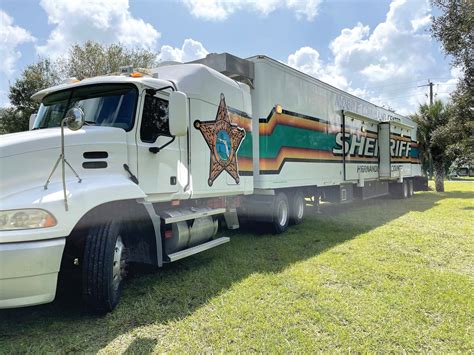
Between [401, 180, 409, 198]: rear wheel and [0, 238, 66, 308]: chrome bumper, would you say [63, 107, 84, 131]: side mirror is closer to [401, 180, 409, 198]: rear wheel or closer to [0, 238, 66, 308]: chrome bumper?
[0, 238, 66, 308]: chrome bumper

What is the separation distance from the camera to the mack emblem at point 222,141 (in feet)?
19.0

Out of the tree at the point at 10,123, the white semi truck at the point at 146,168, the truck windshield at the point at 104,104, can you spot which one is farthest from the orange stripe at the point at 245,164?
the tree at the point at 10,123

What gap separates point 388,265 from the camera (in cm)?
541

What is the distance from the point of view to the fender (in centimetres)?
312

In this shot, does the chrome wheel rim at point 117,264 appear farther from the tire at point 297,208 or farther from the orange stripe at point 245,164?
the tire at point 297,208

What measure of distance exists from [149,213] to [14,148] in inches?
62.3

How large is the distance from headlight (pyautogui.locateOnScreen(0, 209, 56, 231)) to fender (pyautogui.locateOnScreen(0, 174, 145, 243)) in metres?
0.04

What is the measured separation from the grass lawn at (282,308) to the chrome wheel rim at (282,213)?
4.98ft

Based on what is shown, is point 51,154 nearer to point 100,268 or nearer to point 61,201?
point 61,201

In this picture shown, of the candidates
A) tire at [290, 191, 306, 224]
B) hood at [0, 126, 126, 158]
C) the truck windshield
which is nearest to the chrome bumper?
hood at [0, 126, 126, 158]

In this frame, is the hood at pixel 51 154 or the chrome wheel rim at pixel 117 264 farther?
the chrome wheel rim at pixel 117 264

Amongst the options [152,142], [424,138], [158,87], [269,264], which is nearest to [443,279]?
[269,264]

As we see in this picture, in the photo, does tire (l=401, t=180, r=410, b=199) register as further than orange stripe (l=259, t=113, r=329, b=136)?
Yes

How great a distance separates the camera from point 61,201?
328cm
